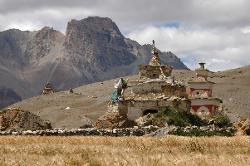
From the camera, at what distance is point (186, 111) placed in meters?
57.5

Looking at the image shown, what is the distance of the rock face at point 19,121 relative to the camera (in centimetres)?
4472

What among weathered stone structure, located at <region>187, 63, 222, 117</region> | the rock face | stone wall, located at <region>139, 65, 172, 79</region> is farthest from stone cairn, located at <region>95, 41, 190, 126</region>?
weathered stone structure, located at <region>187, 63, 222, 117</region>

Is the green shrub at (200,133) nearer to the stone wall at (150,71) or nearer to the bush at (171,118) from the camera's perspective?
the bush at (171,118)

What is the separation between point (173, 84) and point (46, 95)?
3672 inches

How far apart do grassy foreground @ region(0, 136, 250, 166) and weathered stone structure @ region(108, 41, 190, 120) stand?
26.5 meters

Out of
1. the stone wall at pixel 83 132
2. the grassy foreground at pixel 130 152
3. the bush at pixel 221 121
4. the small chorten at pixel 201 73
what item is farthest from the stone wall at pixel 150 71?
the grassy foreground at pixel 130 152

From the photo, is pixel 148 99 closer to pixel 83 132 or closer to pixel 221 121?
pixel 221 121

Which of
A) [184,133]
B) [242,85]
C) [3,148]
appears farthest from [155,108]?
[242,85]

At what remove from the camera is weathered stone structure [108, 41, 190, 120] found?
184 ft

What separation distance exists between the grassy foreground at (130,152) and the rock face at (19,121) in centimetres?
1527

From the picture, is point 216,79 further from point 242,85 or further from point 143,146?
point 143,146

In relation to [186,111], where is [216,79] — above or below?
above

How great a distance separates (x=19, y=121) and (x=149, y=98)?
1663cm

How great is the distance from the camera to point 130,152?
21.9 m
